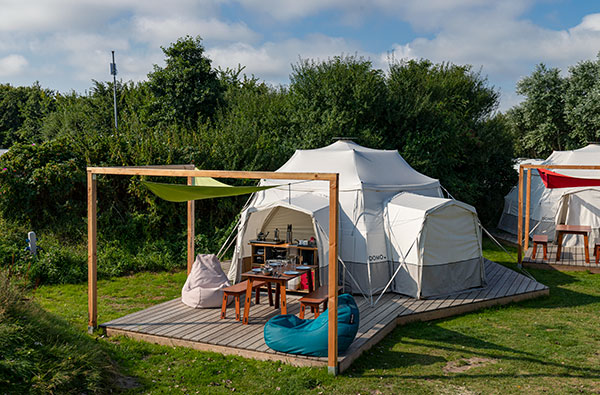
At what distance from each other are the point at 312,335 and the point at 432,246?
11.8ft

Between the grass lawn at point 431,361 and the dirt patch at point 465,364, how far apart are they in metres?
0.01

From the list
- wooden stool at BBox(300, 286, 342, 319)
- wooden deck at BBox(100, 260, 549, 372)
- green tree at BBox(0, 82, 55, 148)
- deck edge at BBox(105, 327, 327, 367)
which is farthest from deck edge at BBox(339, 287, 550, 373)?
green tree at BBox(0, 82, 55, 148)

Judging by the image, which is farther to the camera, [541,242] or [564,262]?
[541,242]

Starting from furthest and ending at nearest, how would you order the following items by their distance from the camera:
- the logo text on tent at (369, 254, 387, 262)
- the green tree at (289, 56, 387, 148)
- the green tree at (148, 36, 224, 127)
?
the green tree at (148, 36, 224, 127) → the green tree at (289, 56, 387, 148) → the logo text on tent at (369, 254, 387, 262)

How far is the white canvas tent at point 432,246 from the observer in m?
8.80

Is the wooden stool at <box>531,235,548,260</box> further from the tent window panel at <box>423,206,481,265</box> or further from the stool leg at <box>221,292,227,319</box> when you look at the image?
the stool leg at <box>221,292,227,319</box>

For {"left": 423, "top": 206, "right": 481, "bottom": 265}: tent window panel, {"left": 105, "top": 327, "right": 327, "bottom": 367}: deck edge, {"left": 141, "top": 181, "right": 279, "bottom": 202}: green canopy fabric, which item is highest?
{"left": 141, "top": 181, "right": 279, "bottom": 202}: green canopy fabric

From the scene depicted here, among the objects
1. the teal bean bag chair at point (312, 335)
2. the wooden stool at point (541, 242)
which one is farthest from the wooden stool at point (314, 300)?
the wooden stool at point (541, 242)

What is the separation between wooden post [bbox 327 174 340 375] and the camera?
5.65m

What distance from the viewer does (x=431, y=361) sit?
6.45 metres

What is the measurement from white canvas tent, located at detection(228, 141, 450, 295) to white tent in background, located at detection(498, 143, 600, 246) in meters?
5.23

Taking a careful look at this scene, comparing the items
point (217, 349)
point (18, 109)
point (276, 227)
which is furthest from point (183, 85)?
point (18, 109)

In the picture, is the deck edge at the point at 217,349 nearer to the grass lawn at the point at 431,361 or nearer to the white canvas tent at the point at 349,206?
the grass lawn at the point at 431,361

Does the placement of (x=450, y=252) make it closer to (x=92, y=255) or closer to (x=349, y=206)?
(x=349, y=206)
